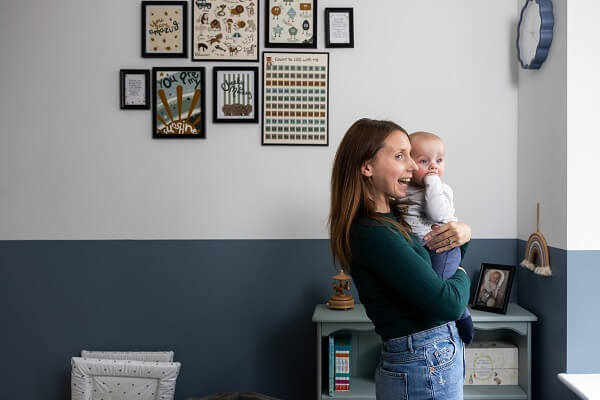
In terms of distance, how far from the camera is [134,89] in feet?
8.68

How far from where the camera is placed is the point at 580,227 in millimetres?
2115

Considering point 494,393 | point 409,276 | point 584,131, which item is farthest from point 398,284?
point 494,393

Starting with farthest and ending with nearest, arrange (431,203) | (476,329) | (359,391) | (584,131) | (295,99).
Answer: (295,99) → (476,329) → (359,391) → (584,131) → (431,203)

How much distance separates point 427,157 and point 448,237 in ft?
0.97

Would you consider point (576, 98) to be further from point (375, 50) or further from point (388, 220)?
point (388, 220)

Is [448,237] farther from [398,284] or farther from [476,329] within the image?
[476,329]

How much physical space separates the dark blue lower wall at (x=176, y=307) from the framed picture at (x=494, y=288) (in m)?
0.72

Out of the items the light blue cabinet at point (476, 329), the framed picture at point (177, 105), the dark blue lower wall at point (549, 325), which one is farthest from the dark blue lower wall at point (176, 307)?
the dark blue lower wall at point (549, 325)

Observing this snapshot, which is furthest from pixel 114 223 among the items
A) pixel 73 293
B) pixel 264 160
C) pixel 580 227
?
pixel 580 227

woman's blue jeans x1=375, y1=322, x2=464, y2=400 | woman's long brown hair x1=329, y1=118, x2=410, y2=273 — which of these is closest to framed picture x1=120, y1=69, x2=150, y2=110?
woman's long brown hair x1=329, y1=118, x2=410, y2=273

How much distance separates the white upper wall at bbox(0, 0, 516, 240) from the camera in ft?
8.68

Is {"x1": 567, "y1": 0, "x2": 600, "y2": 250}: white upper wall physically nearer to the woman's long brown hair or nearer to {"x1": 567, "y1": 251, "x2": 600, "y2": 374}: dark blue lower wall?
{"x1": 567, "y1": 251, "x2": 600, "y2": 374}: dark blue lower wall

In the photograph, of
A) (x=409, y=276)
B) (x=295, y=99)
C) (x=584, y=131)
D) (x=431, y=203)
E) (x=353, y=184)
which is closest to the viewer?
(x=409, y=276)

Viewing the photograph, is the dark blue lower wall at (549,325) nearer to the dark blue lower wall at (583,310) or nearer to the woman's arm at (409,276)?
the dark blue lower wall at (583,310)
